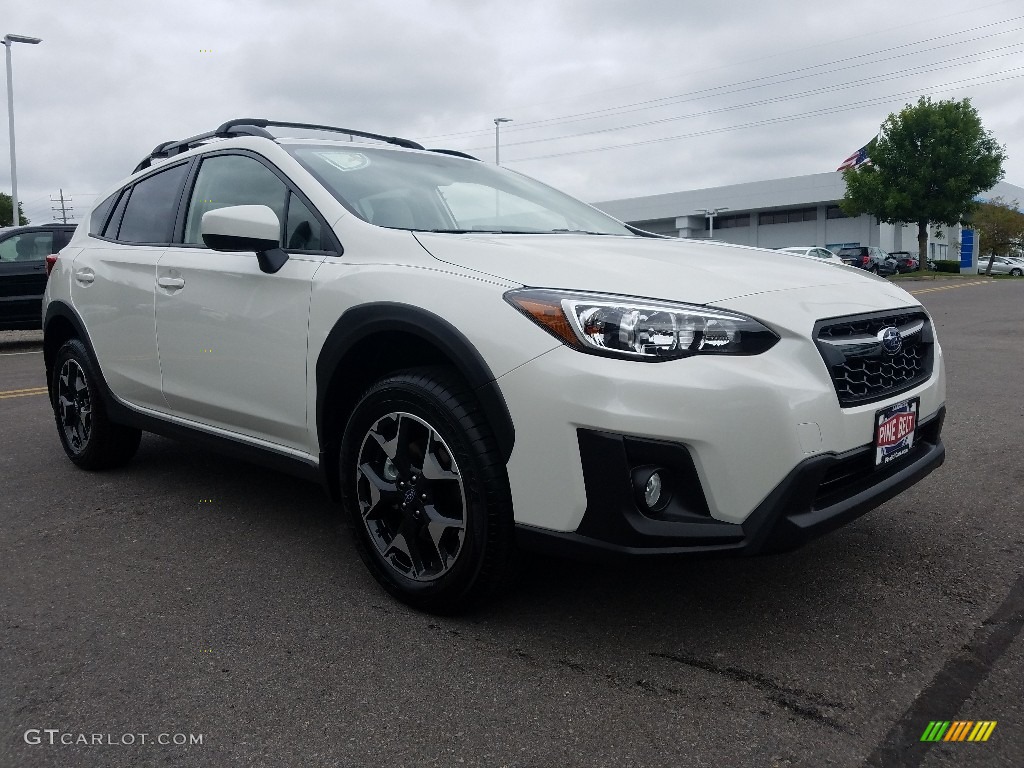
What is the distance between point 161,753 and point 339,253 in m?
1.72

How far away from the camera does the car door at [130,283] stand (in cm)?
420

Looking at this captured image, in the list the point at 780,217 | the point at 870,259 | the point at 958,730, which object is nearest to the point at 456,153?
the point at 958,730

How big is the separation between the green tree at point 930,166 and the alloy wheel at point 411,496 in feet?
165

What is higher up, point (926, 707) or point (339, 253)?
point (339, 253)

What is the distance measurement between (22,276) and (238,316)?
10.3 m

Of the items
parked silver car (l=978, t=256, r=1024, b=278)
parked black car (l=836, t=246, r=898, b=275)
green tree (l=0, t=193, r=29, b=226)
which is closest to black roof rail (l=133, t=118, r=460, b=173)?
parked black car (l=836, t=246, r=898, b=275)

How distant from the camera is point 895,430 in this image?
2832 mm

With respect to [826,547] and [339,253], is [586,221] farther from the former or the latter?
[826,547]

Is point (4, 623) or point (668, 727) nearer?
point (668, 727)

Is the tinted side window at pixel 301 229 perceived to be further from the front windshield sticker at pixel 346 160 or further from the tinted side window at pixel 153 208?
the tinted side window at pixel 153 208

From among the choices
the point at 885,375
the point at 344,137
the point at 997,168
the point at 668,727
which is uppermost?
the point at 997,168

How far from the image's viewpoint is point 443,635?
2838 millimetres

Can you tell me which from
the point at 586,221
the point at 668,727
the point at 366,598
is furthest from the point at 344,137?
the point at 668,727

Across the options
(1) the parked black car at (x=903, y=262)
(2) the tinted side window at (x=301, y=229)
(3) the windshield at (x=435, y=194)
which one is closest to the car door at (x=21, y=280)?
(3) the windshield at (x=435, y=194)
